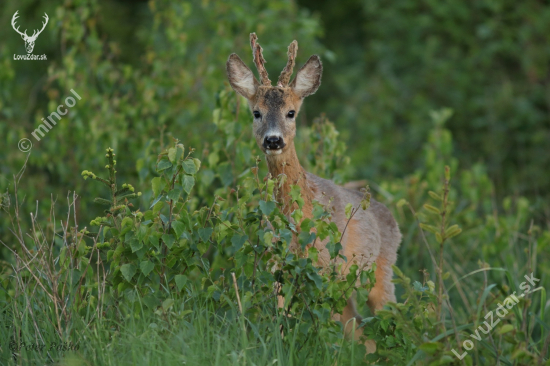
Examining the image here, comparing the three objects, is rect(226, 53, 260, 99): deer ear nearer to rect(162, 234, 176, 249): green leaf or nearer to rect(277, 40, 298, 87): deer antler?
rect(277, 40, 298, 87): deer antler

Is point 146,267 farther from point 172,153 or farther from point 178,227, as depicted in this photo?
point 172,153

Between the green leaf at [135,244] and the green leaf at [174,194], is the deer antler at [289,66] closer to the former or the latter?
the green leaf at [174,194]

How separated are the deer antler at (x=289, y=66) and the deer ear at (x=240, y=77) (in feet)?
0.63

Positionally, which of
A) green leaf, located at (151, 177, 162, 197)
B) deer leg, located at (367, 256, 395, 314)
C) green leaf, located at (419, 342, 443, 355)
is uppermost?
green leaf, located at (151, 177, 162, 197)

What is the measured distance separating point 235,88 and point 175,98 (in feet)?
7.27

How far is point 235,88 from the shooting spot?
16.5 feet

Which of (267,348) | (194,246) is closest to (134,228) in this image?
(194,246)

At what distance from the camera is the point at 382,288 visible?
5.17m

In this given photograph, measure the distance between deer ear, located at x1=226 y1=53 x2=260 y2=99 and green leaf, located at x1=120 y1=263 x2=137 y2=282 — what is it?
178 centimetres

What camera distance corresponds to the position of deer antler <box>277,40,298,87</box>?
4613mm

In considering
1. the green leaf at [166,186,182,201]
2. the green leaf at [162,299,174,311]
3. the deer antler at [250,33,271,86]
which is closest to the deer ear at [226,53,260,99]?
the deer antler at [250,33,271,86]

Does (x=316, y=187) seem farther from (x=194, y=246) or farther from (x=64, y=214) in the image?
(x=64, y=214)

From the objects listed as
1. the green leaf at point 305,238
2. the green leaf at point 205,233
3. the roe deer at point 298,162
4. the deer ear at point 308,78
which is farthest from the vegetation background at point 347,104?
the green leaf at point 205,233

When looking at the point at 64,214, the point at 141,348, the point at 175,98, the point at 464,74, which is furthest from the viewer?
the point at 464,74
